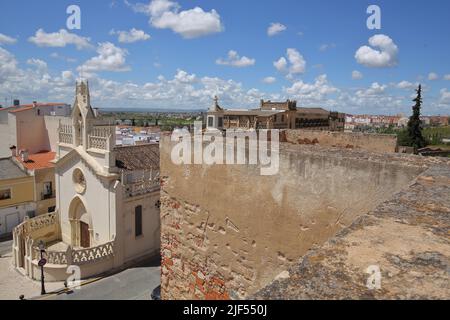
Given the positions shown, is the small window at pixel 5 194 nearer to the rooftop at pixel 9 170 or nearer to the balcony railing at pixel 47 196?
the rooftop at pixel 9 170

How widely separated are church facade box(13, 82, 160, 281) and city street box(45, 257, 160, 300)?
87 centimetres

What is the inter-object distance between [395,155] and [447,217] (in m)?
2.53

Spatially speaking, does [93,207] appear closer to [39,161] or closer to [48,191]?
[48,191]

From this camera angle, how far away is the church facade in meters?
18.3

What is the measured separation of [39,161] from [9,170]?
2676mm

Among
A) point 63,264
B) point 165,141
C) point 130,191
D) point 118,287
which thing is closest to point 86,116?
point 130,191

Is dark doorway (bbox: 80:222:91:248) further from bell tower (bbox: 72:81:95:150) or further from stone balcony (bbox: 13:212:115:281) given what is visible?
bell tower (bbox: 72:81:95:150)

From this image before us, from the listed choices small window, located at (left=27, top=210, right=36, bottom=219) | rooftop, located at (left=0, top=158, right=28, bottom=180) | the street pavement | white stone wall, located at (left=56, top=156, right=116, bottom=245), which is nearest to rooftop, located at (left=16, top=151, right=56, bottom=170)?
rooftop, located at (left=0, top=158, right=28, bottom=180)

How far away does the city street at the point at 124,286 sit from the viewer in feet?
52.0

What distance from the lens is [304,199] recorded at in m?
5.39

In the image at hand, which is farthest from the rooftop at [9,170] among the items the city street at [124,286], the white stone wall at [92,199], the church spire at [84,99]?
the city street at [124,286]

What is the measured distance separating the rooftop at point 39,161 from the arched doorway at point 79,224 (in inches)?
240

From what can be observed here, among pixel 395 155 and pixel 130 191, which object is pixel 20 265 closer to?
pixel 130 191
